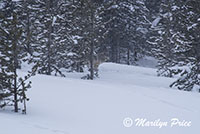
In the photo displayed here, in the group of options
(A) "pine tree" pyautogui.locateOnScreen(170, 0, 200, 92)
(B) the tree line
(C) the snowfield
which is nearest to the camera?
(C) the snowfield

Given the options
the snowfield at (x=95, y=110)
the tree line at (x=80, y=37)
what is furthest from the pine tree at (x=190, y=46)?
the snowfield at (x=95, y=110)

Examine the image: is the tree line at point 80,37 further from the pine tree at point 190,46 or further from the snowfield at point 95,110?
the snowfield at point 95,110

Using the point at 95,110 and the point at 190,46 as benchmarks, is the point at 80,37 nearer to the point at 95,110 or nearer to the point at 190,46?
the point at 190,46

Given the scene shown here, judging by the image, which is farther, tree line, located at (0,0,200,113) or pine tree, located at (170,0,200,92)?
pine tree, located at (170,0,200,92)

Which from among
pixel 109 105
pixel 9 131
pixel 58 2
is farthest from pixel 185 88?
pixel 58 2

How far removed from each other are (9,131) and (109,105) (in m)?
3.87

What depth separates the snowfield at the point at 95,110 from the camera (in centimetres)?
545

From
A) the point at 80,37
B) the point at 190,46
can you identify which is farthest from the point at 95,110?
the point at 80,37

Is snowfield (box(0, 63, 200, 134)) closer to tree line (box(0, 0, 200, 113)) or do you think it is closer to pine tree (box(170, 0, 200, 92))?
tree line (box(0, 0, 200, 113))

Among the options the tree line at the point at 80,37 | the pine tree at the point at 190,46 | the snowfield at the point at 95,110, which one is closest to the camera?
the snowfield at the point at 95,110

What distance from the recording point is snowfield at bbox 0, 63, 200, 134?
5.45 meters

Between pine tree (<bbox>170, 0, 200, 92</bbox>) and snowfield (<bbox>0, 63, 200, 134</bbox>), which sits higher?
pine tree (<bbox>170, 0, 200, 92</bbox>)

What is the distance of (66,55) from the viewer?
54.4 feet

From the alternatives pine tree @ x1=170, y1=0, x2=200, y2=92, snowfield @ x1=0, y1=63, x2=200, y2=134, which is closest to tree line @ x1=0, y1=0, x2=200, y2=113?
pine tree @ x1=170, y1=0, x2=200, y2=92
